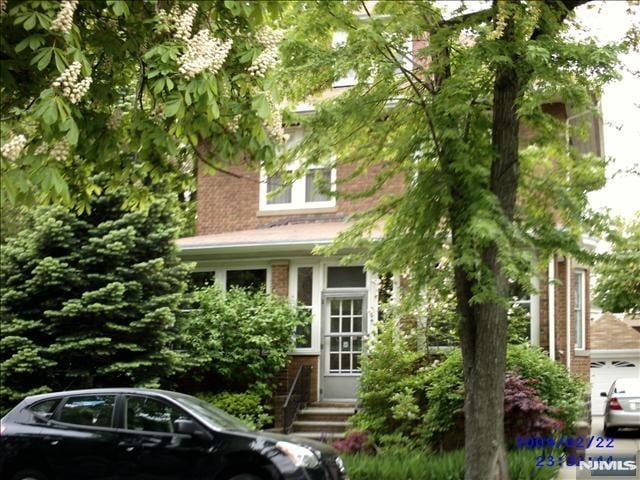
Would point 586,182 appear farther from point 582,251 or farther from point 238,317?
point 238,317

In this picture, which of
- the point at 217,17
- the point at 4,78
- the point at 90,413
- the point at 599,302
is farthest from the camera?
the point at 599,302

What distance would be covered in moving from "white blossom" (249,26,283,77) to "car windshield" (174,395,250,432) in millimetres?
4413

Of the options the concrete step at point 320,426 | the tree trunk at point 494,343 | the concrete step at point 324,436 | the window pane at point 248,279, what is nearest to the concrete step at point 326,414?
the concrete step at point 320,426

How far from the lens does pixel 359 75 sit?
10.4 metres

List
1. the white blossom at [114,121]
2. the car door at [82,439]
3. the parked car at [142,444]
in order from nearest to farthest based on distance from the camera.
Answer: the white blossom at [114,121] → the parked car at [142,444] → the car door at [82,439]

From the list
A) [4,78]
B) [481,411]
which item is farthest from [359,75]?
[4,78]

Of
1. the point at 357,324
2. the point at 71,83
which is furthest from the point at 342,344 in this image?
the point at 71,83

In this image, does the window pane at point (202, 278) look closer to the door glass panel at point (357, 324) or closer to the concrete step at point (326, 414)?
the door glass panel at point (357, 324)

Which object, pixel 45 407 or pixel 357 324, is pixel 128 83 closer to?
pixel 45 407

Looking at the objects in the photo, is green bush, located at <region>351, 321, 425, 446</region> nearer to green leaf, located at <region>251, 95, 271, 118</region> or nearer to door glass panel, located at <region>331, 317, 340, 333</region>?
door glass panel, located at <region>331, 317, 340, 333</region>

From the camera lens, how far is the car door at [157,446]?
912 centimetres

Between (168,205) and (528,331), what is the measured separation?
25.8ft

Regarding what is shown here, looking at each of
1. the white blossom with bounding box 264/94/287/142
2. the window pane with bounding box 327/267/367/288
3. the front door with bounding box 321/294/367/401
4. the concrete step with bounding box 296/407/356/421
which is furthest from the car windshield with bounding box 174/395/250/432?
the window pane with bounding box 327/267/367/288

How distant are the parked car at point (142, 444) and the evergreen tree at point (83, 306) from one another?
5.16 meters
